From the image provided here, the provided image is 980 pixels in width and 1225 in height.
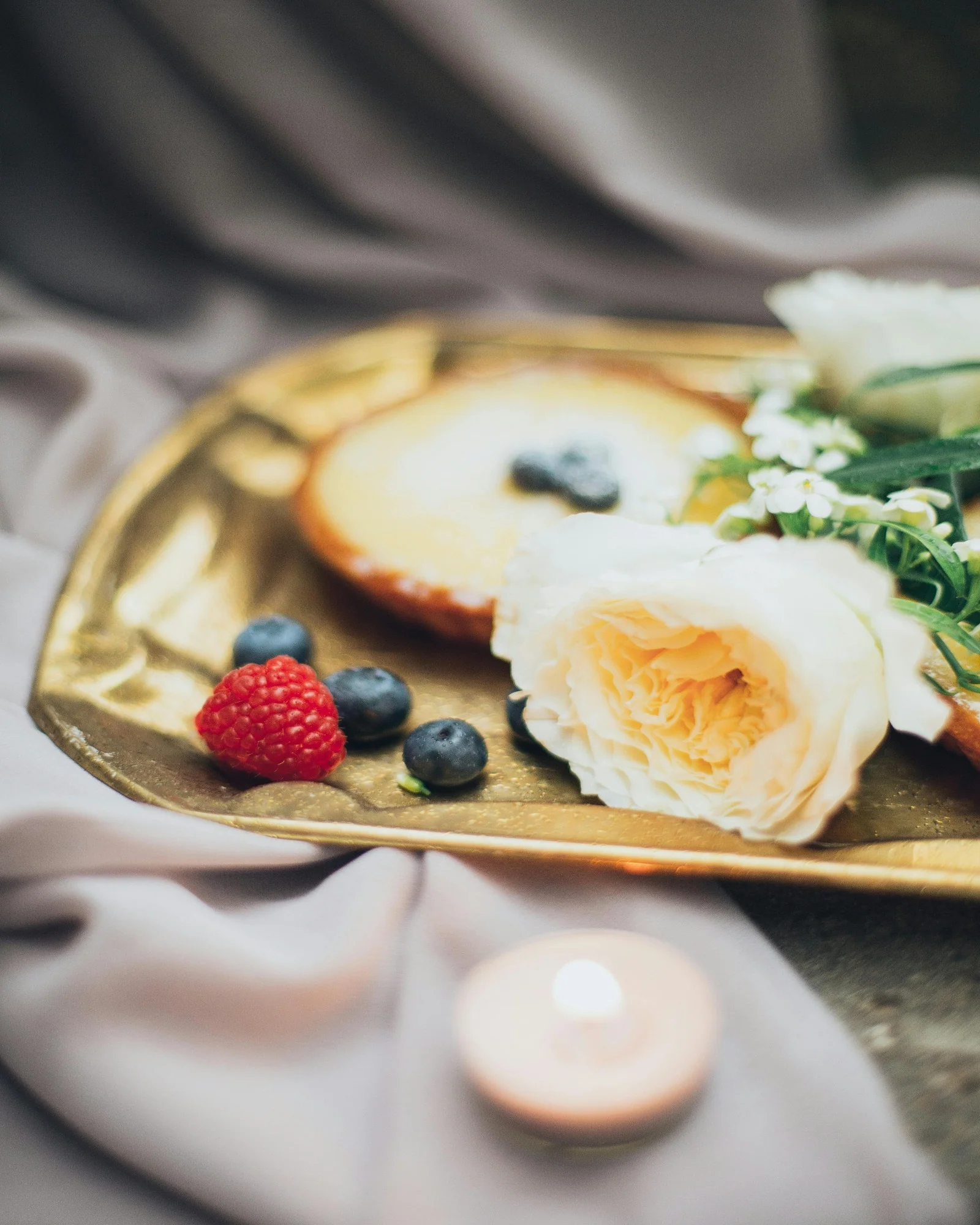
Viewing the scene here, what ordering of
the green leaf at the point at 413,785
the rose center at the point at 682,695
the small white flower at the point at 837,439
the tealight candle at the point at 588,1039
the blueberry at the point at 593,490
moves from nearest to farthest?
the tealight candle at the point at 588,1039
the rose center at the point at 682,695
the green leaf at the point at 413,785
the small white flower at the point at 837,439
the blueberry at the point at 593,490

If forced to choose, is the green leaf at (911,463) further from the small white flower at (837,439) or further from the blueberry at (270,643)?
the blueberry at (270,643)

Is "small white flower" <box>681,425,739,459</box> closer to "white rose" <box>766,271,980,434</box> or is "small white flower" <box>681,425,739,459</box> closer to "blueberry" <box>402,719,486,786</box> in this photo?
"white rose" <box>766,271,980,434</box>

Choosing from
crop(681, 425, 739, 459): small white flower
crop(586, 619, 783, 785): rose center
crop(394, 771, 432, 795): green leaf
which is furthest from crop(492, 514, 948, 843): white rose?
crop(681, 425, 739, 459): small white flower

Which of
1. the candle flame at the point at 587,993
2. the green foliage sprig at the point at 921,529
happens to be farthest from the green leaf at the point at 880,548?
the candle flame at the point at 587,993

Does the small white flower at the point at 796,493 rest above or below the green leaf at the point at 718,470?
above

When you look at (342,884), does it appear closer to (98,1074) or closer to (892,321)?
(98,1074)

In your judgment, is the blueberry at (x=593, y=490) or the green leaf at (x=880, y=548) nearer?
the green leaf at (x=880, y=548)
